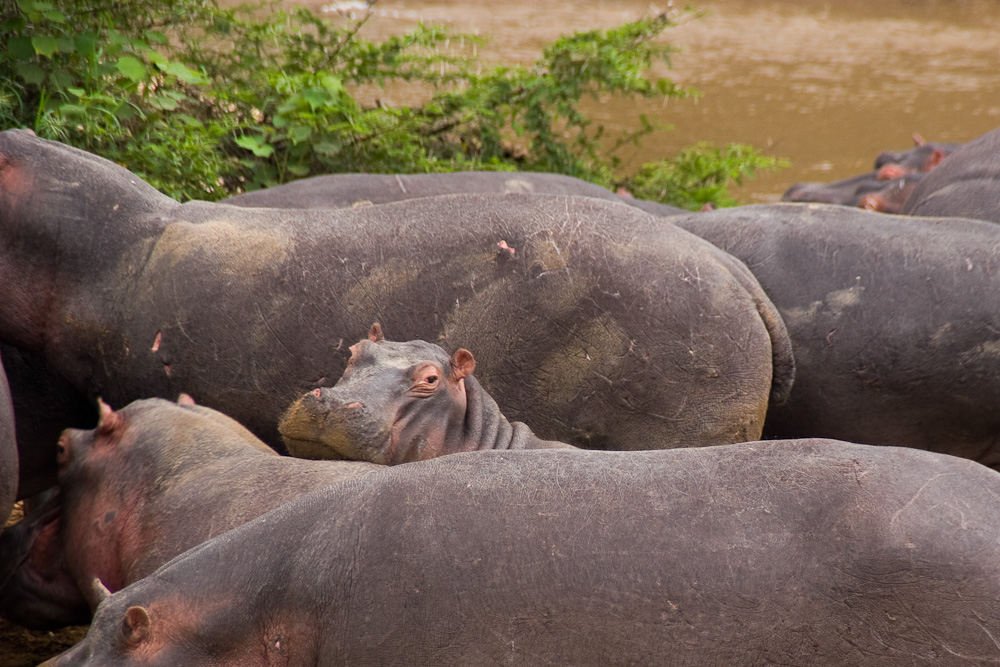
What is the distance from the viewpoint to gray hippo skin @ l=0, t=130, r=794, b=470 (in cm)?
362

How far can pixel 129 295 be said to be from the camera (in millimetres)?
3871

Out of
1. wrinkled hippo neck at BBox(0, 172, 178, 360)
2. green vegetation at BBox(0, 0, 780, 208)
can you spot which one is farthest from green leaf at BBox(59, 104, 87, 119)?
wrinkled hippo neck at BBox(0, 172, 178, 360)

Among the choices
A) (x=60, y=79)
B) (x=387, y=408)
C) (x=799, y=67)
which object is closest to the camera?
(x=387, y=408)

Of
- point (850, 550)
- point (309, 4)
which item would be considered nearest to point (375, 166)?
point (850, 550)

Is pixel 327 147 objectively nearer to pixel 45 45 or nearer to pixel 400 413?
pixel 45 45

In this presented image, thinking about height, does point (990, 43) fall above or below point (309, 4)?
below

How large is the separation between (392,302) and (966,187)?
2.67 metres

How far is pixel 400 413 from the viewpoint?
3369 millimetres

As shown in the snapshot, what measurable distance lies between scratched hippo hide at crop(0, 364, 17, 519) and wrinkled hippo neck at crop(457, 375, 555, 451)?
1198 mm

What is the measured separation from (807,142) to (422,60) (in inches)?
165

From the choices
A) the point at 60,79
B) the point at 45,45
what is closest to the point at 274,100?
the point at 60,79

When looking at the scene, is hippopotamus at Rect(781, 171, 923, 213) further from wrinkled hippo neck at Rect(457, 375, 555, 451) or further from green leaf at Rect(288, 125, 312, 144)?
A: wrinkled hippo neck at Rect(457, 375, 555, 451)

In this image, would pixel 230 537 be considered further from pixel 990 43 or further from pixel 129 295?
pixel 990 43

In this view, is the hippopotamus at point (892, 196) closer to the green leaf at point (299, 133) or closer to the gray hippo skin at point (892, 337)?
the gray hippo skin at point (892, 337)
